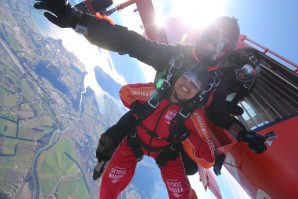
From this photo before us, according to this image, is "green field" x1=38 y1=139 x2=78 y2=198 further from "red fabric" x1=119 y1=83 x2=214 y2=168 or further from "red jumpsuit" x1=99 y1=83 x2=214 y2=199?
"red fabric" x1=119 y1=83 x2=214 y2=168

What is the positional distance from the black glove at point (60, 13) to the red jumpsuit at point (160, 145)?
2.98 feet

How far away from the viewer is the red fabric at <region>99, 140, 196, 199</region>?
3061mm

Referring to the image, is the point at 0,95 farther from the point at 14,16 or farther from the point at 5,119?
the point at 14,16

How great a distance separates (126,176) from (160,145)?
546 mm

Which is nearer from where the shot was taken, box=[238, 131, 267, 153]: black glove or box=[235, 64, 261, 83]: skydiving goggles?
box=[238, 131, 267, 153]: black glove

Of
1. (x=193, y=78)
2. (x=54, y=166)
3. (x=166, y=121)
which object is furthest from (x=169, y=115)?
(x=54, y=166)

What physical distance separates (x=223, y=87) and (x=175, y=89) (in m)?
0.61

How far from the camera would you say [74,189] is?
67.3m

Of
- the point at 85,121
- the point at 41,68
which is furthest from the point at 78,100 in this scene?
the point at 41,68

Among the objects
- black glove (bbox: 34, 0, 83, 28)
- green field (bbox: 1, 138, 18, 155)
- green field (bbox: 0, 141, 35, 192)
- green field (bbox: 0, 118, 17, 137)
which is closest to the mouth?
black glove (bbox: 34, 0, 83, 28)

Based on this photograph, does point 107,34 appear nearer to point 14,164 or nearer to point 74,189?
point 14,164

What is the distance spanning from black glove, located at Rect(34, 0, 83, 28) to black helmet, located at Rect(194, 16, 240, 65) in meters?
1.13

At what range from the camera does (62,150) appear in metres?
68.8

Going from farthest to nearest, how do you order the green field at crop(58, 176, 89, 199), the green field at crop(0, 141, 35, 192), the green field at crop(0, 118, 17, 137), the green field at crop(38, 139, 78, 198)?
the green field at crop(58, 176, 89, 199) → the green field at crop(38, 139, 78, 198) → the green field at crop(0, 118, 17, 137) → the green field at crop(0, 141, 35, 192)
